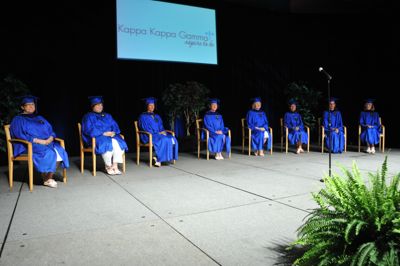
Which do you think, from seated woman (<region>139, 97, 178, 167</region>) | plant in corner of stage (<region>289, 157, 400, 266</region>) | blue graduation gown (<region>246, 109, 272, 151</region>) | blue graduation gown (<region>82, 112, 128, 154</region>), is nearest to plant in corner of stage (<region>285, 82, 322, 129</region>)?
blue graduation gown (<region>246, 109, 272, 151</region>)

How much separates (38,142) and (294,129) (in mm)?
5014

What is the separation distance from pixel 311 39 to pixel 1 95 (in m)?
7.66

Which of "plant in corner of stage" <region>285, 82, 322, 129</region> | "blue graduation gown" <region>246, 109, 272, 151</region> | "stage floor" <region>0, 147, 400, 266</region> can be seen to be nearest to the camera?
"stage floor" <region>0, 147, 400, 266</region>

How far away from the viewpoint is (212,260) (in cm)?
195

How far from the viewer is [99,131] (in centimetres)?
481

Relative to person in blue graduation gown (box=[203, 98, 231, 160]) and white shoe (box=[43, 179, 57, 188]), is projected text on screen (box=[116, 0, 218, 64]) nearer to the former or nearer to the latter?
person in blue graduation gown (box=[203, 98, 231, 160])

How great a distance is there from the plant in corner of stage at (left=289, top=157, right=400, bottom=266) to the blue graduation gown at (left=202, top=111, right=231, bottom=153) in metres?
4.42

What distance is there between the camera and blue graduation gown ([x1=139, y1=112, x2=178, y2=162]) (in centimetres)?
543

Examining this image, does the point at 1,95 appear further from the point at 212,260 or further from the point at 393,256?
the point at 393,256

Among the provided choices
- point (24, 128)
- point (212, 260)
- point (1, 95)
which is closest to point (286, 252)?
point (212, 260)

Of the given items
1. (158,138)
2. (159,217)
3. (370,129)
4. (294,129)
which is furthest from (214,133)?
(159,217)

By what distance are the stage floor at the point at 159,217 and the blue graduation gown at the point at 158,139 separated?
51 centimetres

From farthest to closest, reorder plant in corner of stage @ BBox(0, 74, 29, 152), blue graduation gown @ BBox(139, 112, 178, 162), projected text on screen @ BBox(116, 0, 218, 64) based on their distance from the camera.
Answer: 1. projected text on screen @ BBox(116, 0, 218, 64)
2. blue graduation gown @ BBox(139, 112, 178, 162)
3. plant in corner of stage @ BBox(0, 74, 29, 152)

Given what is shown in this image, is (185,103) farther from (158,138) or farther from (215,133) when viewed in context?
(158,138)
